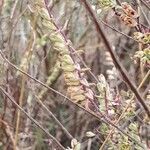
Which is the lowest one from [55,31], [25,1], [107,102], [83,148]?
[83,148]

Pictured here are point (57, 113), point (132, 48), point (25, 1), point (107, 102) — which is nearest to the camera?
point (107, 102)

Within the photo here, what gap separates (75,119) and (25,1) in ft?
1.88

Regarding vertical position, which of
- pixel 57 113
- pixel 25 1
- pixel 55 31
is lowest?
pixel 57 113

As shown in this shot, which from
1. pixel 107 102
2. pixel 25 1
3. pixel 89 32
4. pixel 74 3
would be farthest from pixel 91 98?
pixel 89 32

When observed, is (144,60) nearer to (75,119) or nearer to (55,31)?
(55,31)

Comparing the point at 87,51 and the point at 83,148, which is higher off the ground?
the point at 87,51

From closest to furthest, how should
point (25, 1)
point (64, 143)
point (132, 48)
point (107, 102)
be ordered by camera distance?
1. point (107, 102)
2. point (25, 1)
3. point (64, 143)
4. point (132, 48)

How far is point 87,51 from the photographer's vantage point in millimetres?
2375

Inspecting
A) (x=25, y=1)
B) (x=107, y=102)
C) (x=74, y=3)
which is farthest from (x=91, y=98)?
(x=74, y=3)

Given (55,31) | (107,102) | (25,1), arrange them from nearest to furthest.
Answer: (55,31) < (107,102) < (25,1)

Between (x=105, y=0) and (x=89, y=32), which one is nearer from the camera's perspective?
(x=105, y=0)

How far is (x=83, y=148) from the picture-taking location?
6.73 ft

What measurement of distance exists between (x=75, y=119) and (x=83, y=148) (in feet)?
0.59

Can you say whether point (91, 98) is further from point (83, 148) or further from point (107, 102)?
point (83, 148)
